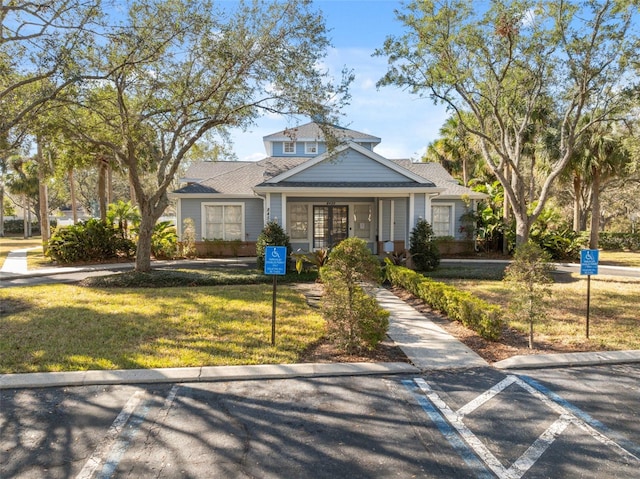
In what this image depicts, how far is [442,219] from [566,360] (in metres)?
15.1

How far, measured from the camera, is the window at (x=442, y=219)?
2025cm

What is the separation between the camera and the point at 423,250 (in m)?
14.7

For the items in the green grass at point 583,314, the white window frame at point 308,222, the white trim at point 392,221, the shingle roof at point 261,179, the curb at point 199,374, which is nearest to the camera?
the curb at point 199,374

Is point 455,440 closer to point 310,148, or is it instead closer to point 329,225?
point 329,225

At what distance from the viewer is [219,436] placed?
3799mm

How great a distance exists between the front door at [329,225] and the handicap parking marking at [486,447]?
13758mm

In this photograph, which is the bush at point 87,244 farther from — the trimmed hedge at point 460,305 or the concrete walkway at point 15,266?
the trimmed hedge at point 460,305

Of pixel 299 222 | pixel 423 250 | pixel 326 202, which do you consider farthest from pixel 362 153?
pixel 299 222

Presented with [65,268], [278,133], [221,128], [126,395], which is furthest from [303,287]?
[278,133]

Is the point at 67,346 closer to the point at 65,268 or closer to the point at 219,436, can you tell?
the point at 219,436

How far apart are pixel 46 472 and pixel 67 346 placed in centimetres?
339

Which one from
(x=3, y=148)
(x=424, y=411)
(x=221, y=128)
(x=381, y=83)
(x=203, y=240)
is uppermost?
(x=381, y=83)

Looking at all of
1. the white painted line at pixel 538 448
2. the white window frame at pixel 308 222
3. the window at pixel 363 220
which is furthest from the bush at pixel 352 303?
the window at pixel 363 220

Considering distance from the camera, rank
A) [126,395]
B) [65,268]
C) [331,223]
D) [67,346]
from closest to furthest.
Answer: [126,395]
[67,346]
[65,268]
[331,223]
